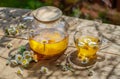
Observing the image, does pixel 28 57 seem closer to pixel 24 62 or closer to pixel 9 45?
pixel 24 62

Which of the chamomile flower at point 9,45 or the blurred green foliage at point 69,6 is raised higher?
the chamomile flower at point 9,45

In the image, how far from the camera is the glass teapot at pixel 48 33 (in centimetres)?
215

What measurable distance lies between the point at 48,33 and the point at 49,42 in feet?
0.41

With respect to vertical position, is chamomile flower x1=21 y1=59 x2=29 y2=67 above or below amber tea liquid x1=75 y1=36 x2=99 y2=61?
below

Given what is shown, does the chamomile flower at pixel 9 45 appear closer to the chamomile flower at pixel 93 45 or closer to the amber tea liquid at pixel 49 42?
the amber tea liquid at pixel 49 42

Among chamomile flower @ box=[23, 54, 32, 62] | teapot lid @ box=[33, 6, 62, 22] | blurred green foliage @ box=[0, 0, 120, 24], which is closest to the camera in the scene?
teapot lid @ box=[33, 6, 62, 22]

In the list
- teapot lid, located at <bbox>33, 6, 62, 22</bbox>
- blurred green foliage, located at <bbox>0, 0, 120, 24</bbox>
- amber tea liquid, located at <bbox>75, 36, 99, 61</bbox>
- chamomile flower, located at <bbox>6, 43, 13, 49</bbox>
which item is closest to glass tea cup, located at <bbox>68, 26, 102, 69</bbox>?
amber tea liquid, located at <bbox>75, 36, 99, 61</bbox>

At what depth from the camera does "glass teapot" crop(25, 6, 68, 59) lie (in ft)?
7.07

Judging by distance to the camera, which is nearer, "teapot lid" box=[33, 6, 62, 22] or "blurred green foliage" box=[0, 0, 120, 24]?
"teapot lid" box=[33, 6, 62, 22]

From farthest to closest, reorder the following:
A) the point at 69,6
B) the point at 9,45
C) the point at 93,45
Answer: the point at 69,6 < the point at 9,45 < the point at 93,45

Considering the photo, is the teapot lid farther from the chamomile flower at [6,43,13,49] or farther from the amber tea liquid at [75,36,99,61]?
the chamomile flower at [6,43,13,49]

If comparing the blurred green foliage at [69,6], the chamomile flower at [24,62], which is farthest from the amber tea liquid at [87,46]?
the blurred green foliage at [69,6]

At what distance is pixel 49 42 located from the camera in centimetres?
218

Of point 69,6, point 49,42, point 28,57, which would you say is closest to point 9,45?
point 28,57
